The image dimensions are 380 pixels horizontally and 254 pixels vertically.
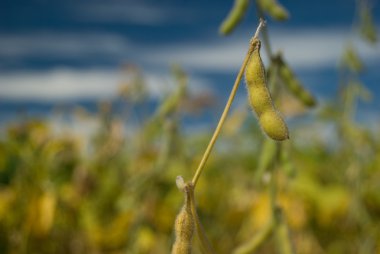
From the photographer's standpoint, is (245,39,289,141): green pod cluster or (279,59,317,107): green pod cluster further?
(279,59,317,107): green pod cluster

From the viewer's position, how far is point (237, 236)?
2.05 meters

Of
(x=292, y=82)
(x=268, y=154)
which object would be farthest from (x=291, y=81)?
(x=268, y=154)

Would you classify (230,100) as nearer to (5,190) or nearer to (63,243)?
(63,243)

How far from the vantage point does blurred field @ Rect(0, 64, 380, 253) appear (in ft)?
5.43


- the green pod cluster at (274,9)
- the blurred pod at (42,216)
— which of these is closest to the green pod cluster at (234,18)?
the green pod cluster at (274,9)

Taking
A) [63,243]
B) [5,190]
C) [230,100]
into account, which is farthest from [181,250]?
[5,190]

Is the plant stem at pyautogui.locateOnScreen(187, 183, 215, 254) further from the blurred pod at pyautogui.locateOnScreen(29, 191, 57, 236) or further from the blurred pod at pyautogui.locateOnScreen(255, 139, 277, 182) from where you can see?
the blurred pod at pyautogui.locateOnScreen(29, 191, 57, 236)

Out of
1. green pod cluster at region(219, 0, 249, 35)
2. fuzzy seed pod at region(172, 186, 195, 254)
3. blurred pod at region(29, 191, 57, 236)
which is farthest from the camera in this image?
blurred pod at region(29, 191, 57, 236)

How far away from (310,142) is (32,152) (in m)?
1.43

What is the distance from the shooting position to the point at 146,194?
5.63ft

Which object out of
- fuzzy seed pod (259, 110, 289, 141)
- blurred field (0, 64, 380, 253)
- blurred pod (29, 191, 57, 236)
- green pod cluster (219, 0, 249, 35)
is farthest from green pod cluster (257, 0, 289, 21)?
blurred pod (29, 191, 57, 236)

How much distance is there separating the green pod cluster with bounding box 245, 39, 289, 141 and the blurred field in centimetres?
83

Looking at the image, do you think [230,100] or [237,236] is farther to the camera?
[237,236]

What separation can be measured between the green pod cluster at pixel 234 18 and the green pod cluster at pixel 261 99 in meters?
0.21
